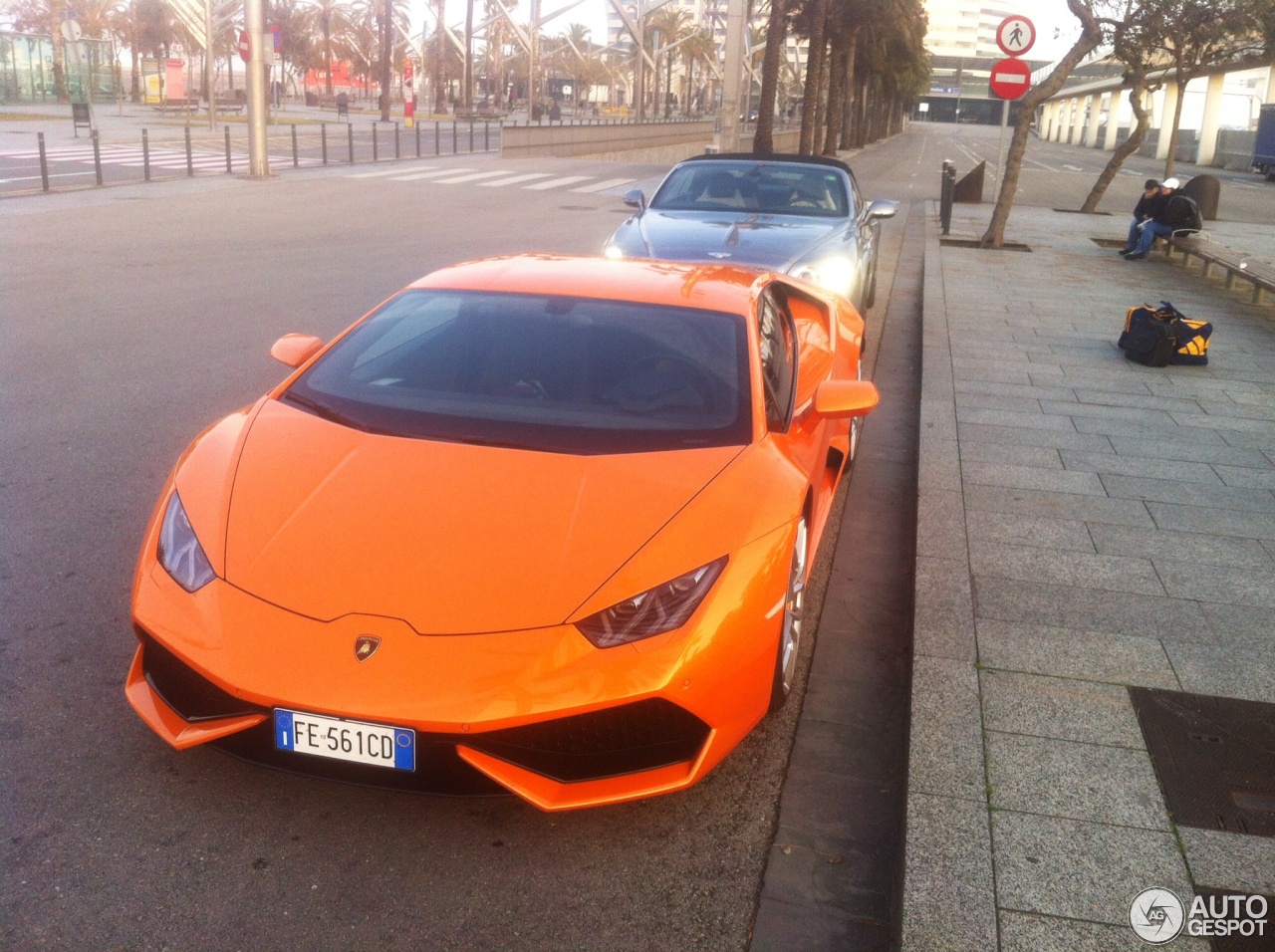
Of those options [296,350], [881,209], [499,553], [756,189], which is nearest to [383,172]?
[756,189]

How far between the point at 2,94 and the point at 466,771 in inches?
2498

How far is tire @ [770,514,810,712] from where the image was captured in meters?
3.45

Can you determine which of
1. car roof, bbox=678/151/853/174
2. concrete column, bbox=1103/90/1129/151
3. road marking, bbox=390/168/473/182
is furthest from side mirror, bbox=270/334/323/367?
concrete column, bbox=1103/90/1129/151

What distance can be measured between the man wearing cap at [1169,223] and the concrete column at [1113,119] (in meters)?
84.6

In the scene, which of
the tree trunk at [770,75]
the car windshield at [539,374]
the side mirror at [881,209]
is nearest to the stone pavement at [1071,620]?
the car windshield at [539,374]

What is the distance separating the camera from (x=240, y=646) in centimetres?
288

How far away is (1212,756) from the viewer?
3.40 metres

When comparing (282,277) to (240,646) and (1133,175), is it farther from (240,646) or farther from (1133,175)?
(1133,175)

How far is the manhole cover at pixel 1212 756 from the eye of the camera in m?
3.11

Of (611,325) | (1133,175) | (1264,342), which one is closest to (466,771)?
(611,325)

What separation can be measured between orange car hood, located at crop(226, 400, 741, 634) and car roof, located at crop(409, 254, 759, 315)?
2.93 feet

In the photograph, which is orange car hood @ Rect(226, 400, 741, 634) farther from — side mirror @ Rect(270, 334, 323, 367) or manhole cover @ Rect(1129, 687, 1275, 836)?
manhole cover @ Rect(1129, 687, 1275, 836)

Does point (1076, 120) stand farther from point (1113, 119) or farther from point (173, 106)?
point (173, 106)

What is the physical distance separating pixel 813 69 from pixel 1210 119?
115 ft
